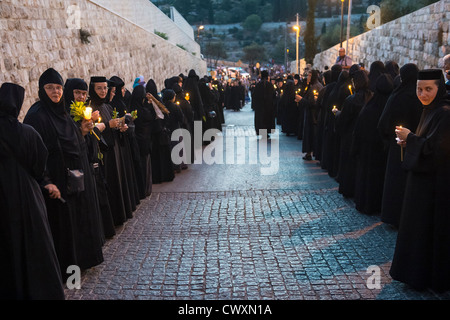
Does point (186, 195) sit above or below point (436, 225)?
below

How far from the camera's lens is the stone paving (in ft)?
17.2

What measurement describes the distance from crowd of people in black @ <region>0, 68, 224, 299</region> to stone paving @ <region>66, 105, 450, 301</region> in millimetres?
458

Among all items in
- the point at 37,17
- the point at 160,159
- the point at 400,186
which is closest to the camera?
the point at 400,186

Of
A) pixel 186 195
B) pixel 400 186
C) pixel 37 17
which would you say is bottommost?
pixel 186 195

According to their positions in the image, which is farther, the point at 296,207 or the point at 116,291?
the point at 296,207

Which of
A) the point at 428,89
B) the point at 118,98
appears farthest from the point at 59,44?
the point at 428,89

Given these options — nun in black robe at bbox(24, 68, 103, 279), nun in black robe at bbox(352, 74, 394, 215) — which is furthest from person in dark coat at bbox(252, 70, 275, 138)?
nun in black robe at bbox(24, 68, 103, 279)

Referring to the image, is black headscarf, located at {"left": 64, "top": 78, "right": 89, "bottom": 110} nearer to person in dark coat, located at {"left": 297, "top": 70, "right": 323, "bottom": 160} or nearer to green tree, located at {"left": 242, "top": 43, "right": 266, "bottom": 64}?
person in dark coat, located at {"left": 297, "top": 70, "right": 323, "bottom": 160}

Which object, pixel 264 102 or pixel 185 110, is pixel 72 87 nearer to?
pixel 185 110
